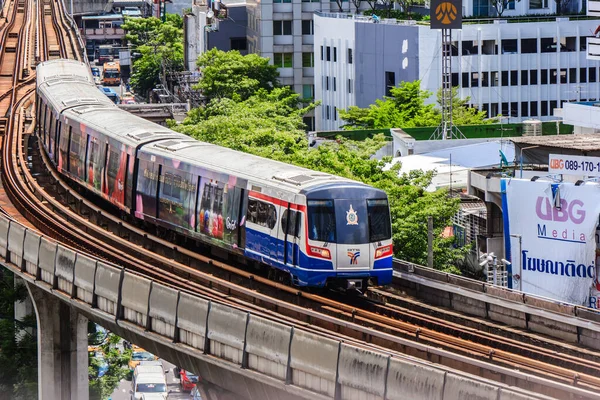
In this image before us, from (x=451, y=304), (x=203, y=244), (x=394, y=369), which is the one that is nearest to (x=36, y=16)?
(x=203, y=244)

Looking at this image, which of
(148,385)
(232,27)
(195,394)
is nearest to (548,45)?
(232,27)

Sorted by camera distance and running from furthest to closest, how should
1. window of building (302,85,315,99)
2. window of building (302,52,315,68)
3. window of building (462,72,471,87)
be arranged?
window of building (302,85,315,99), window of building (302,52,315,68), window of building (462,72,471,87)

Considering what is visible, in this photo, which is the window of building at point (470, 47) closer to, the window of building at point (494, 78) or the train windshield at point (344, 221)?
the window of building at point (494, 78)

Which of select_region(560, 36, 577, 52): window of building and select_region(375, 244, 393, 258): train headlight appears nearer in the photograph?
select_region(375, 244, 393, 258): train headlight

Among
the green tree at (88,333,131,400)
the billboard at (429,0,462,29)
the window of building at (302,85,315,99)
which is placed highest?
the billboard at (429,0,462,29)

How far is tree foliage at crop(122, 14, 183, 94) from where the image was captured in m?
112

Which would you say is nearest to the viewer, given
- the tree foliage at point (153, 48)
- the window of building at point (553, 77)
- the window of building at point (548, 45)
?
the window of building at point (548, 45)

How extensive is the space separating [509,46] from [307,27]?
18623 millimetres

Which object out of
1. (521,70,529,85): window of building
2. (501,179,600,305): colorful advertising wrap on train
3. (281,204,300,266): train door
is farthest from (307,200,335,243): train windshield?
(521,70,529,85): window of building

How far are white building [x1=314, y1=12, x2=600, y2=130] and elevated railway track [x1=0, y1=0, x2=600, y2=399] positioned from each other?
3557 centimetres

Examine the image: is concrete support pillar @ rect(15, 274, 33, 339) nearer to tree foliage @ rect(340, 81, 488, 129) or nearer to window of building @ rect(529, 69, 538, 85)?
tree foliage @ rect(340, 81, 488, 129)

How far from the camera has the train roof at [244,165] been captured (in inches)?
1112

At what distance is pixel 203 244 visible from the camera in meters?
33.5

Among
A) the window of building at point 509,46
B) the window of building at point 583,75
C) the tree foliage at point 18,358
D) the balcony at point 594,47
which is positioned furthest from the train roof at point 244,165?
the window of building at point 583,75
